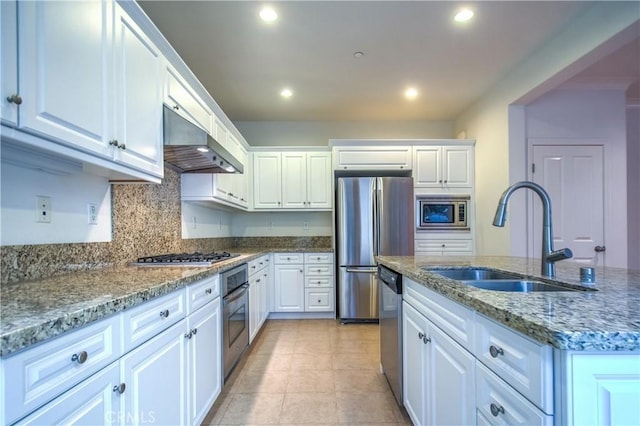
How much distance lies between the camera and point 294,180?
4.04 meters

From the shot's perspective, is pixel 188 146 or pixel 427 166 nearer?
pixel 188 146

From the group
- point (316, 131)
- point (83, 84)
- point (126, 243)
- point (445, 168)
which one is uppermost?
point (316, 131)

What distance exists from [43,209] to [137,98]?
68cm

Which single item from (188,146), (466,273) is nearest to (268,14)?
(188,146)

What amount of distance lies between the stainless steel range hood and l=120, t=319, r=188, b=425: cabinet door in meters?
1.04

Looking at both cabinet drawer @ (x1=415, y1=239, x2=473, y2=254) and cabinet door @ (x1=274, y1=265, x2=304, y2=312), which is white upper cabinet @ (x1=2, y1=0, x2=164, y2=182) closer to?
cabinet door @ (x1=274, y1=265, x2=304, y2=312)

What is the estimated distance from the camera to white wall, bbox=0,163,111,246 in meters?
1.23

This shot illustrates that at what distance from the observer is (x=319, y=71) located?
2.99 metres

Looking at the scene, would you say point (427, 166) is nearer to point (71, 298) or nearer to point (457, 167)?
point (457, 167)

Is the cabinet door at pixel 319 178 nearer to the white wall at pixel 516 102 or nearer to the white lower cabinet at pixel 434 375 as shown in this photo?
the white wall at pixel 516 102

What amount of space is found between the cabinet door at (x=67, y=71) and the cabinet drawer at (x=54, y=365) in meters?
0.68

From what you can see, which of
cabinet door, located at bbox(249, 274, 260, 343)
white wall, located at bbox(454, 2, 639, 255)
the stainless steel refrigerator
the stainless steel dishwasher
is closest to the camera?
the stainless steel dishwasher

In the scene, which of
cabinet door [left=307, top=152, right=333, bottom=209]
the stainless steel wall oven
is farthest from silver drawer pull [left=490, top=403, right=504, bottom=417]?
cabinet door [left=307, top=152, right=333, bottom=209]

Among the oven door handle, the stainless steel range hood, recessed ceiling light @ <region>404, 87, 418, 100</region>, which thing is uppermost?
recessed ceiling light @ <region>404, 87, 418, 100</region>
